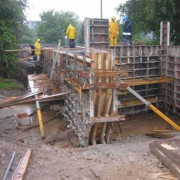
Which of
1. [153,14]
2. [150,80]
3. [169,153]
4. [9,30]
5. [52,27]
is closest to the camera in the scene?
[169,153]

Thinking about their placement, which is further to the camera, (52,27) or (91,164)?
(52,27)

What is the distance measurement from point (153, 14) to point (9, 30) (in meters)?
10.4

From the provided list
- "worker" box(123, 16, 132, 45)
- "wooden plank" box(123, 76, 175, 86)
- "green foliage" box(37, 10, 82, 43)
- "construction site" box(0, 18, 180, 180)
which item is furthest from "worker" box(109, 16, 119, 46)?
"green foliage" box(37, 10, 82, 43)

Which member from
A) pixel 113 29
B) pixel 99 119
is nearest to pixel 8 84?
pixel 113 29

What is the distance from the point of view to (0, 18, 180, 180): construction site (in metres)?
6.70

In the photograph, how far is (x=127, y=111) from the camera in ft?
49.3

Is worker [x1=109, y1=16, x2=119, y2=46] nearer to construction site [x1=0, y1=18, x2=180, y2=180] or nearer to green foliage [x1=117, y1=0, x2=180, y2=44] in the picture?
construction site [x1=0, y1=18, x2=180, y2=180]

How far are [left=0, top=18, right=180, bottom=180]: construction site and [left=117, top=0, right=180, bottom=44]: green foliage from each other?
13.9 feet

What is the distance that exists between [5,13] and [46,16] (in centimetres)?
4343

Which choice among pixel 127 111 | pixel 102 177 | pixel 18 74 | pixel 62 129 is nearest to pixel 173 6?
pixel 127 111

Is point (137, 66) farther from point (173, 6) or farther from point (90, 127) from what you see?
point (173, 6)

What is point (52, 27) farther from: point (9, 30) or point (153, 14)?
point (153, 14)

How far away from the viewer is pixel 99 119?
33.6ft

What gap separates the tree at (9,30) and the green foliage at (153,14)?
344 inches
